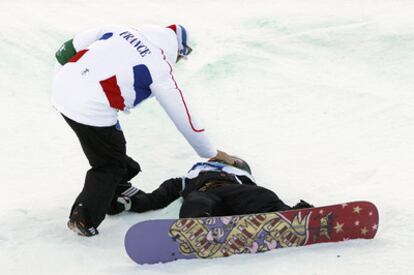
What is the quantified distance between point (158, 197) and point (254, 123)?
59.6 inches

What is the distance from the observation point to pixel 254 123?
4.27 meters

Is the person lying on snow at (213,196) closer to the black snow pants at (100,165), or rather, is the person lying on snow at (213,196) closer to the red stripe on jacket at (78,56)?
the black snow pants at (100,165)

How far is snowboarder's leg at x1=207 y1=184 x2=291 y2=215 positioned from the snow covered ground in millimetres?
299

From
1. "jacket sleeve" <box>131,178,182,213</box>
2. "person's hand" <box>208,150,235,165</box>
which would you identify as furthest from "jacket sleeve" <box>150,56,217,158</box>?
"jacket sleeve" <box>131,178,182,213</box>

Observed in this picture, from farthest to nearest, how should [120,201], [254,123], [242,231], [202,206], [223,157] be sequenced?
[254,123] → [120,201] → [223,157] → [202,206] → [242,231]

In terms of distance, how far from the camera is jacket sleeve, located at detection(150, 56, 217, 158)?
251 centimetres

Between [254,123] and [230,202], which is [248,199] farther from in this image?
[254,123]

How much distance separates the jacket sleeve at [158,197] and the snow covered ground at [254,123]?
50mm

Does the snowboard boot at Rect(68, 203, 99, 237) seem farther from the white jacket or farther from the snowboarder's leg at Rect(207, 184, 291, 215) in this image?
the snowboarder's leg at Rect(207, 184, 291, 215)

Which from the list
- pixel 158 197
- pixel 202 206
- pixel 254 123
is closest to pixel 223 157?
pixel 202 206

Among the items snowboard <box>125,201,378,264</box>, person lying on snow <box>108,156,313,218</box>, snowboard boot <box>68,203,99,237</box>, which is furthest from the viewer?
snowboard boot <box>68,203,99,237</box>

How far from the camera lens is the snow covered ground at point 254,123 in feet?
7.77

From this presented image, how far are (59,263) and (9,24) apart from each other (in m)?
4.13

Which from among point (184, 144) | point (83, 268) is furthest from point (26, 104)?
point (83, 268)
